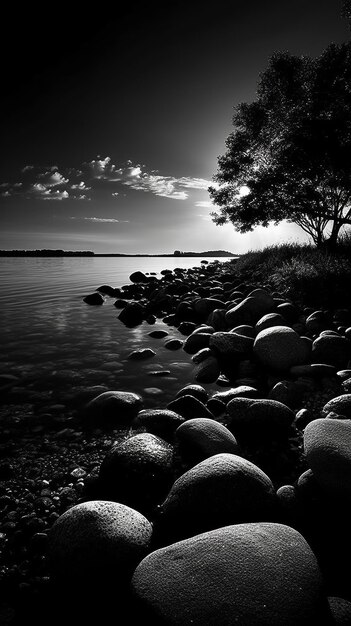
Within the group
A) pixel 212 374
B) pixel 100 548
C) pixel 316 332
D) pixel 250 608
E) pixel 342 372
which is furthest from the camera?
pixel 316 332

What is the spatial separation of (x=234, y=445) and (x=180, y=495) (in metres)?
0.86

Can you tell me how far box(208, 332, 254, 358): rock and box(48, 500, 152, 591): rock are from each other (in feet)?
12.6

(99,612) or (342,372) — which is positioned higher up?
(342,372)

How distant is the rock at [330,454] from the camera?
83.4 inches

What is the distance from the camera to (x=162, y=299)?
1197 cm

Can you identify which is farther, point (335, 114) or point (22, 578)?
point (335, 114)

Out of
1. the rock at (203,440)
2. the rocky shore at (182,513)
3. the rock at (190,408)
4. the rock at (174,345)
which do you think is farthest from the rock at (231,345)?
the rock at (203,440)

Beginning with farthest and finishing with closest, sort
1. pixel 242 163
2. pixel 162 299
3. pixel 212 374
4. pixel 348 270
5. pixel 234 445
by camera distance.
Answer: pixel 242 163 < pixel 162 299 < pixel 348 270 < pixel 212 374 < pixel 234 445

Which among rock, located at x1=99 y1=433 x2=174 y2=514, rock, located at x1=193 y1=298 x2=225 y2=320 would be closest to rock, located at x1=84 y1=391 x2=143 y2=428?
rock, located at x1=99 y1=433 x2=174 y2=514

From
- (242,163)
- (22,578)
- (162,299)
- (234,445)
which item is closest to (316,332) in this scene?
(234,445)

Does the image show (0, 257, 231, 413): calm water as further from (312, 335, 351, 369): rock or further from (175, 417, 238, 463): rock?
(312, 335, 351, 369): rock

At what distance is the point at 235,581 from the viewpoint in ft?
4.64

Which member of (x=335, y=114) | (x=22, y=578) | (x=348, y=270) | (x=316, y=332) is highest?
(x=335, y=114)

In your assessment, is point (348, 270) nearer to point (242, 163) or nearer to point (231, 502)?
point (231, 502)
